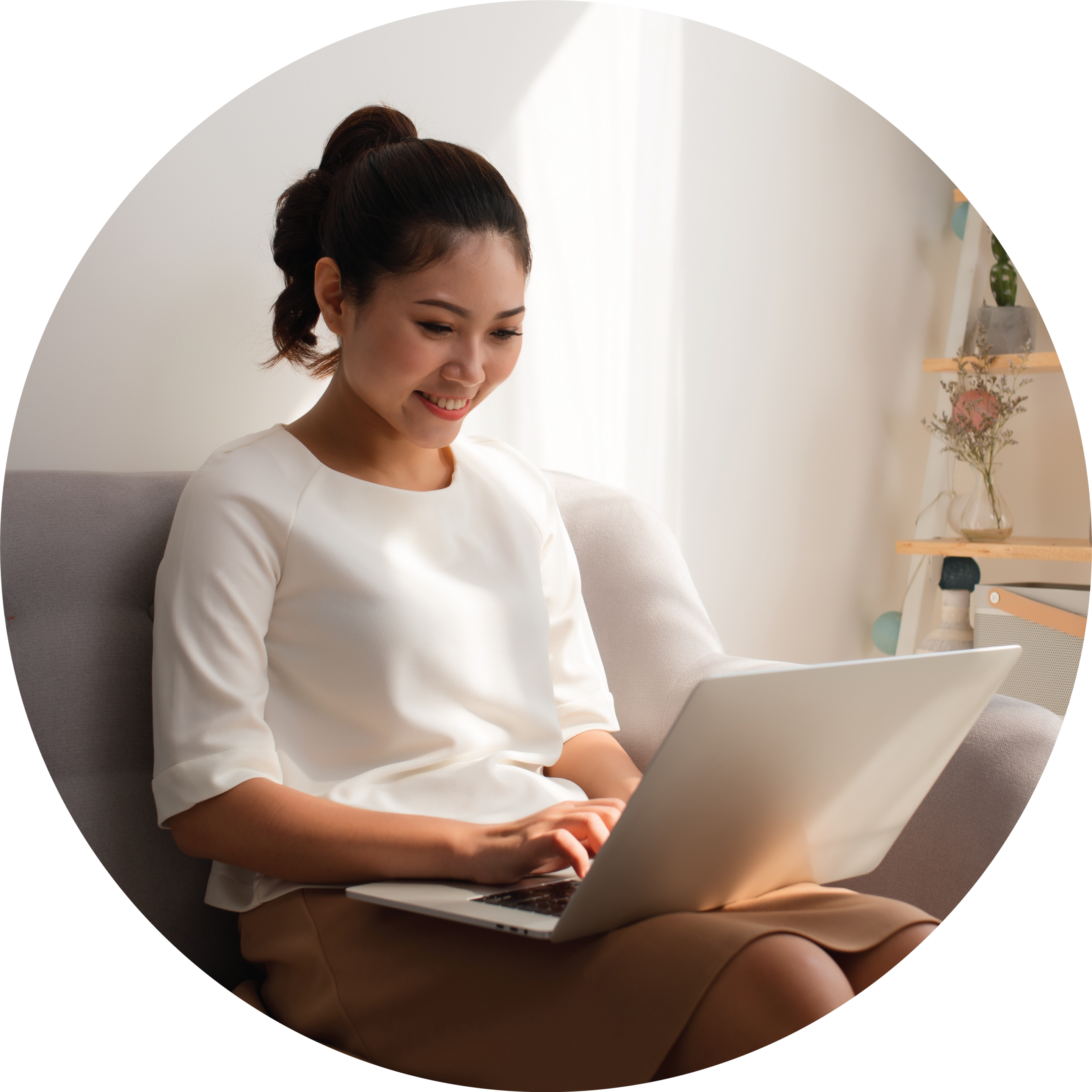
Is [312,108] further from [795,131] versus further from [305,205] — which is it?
[795,131]

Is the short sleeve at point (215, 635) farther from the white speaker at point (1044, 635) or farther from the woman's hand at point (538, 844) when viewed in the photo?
the white speaker at point (1044, 635)

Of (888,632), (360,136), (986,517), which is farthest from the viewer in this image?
(888,632)

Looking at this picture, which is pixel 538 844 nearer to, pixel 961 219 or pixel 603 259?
pixel 603 259

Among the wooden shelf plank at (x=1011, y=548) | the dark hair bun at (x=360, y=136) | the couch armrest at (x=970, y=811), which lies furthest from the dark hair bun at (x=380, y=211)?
the wooden shelf plank at (x=1011, y=548)

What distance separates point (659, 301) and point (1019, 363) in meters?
0.86

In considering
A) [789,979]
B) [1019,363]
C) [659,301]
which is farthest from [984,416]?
[789,979]

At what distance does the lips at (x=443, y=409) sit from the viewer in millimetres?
938

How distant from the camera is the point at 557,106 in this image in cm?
147

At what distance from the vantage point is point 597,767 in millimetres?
1034

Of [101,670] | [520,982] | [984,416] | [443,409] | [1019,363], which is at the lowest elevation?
[520,982]

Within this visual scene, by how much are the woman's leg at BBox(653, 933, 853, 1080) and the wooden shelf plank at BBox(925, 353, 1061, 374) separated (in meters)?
1.74

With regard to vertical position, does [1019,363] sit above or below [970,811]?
above

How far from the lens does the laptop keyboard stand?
0.70 metres

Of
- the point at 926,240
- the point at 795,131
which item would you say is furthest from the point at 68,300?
the point at 926,240
